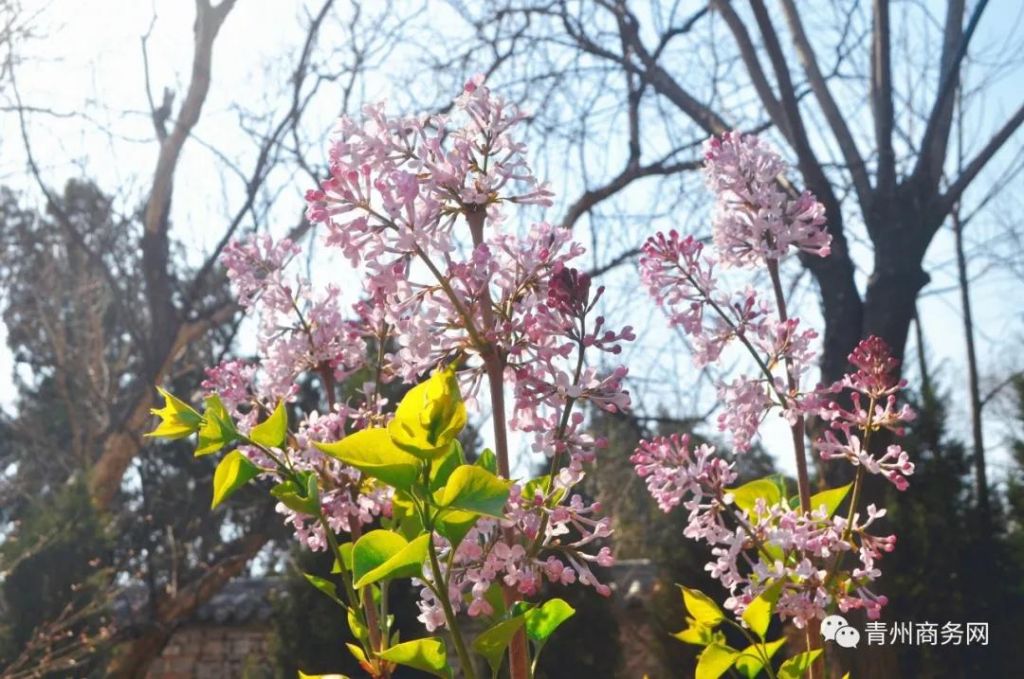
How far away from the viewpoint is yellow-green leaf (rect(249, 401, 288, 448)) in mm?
743

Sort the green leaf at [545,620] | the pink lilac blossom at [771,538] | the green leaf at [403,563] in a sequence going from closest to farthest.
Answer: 1. the green leaf at [403,563]
2. the green leaf at [545,620]
3. the pink lilac blossom at [771,538]

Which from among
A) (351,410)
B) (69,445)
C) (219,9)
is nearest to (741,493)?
(351,410)

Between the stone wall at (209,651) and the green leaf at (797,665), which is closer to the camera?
the green leaf at (797,665)

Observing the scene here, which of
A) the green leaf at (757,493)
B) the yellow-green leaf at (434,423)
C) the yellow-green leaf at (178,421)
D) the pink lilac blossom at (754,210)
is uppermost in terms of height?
the pink lilac blossom at (754,210)

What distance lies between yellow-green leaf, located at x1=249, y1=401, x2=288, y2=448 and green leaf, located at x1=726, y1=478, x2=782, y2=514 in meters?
0.49

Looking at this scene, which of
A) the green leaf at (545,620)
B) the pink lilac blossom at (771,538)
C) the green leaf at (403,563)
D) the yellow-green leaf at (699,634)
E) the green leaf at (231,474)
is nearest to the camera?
the green leaf at (403,563)

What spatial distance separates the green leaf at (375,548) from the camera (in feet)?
2.24

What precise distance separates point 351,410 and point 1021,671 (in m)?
7.37

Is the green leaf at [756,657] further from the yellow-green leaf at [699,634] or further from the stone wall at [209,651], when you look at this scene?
the stone wall at [209,651]

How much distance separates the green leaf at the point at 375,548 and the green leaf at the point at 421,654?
54 millimetres

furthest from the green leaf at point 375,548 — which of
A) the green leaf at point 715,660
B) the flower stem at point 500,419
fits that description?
the green leaf at point 715,660

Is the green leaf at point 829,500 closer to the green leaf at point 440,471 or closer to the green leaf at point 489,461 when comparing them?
the green leaf at point 489,461

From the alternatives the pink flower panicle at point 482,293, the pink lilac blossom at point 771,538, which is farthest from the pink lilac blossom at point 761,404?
the pink flower panicle at point 482,293

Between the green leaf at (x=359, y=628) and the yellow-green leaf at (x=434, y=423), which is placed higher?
the yellow-green leaf at (x=434, y=423)
